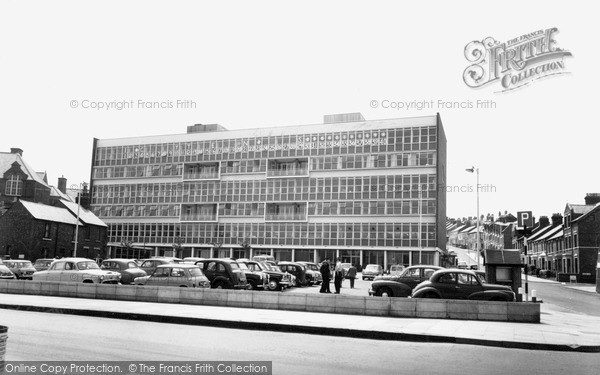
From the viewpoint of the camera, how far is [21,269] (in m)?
32.7

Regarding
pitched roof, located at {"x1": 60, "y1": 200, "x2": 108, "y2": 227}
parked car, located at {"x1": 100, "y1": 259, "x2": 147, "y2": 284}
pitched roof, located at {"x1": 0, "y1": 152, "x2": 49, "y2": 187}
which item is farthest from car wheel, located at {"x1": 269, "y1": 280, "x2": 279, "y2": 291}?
pitched roof, located at {"x1": 0, "y1": 152, "x2": 49, "y2": 187}

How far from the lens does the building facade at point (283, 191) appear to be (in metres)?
64.6

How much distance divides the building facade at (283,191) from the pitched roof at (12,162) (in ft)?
29.0

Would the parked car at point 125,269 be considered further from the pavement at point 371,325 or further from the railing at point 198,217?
the railing at point 198,217

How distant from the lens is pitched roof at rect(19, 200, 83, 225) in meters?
53.8

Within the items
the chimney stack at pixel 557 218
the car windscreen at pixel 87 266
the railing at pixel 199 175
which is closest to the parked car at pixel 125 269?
the car windscreen at pixel 87 266

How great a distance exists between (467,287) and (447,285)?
689 mm

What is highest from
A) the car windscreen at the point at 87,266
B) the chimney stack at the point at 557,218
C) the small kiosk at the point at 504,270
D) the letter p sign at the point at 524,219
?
the chimney stack at the point at 557,218

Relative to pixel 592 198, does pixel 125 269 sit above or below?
below

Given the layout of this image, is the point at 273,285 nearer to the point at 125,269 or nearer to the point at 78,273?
the point at 125,269

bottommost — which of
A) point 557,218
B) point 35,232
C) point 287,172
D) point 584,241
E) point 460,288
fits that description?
point 460,288

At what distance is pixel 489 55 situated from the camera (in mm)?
15016

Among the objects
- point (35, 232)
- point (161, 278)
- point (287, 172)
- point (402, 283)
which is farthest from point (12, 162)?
point (402, 283)

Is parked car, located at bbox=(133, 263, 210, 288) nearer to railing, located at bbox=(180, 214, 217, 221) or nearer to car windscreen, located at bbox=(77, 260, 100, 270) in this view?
car windscreen, located at bbox=(77, 260, 100, 270)
